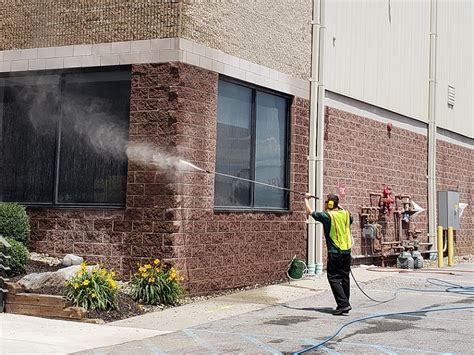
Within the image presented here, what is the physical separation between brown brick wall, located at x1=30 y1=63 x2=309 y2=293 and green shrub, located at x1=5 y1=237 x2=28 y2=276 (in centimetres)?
122

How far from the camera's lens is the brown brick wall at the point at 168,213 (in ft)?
42.7

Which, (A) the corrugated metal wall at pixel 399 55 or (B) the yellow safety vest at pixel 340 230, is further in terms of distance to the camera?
(A) the corrugated metal wall at pixel 399 55

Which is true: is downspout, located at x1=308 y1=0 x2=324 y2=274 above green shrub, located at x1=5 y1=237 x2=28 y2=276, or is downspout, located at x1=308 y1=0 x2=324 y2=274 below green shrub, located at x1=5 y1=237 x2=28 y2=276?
above

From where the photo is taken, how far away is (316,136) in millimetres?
16797

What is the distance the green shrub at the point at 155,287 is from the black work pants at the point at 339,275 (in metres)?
2.70

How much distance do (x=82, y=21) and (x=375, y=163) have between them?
9148 mm

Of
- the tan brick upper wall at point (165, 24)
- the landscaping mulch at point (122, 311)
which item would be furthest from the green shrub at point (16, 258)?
the tan brick upper wall at point (165, 24)

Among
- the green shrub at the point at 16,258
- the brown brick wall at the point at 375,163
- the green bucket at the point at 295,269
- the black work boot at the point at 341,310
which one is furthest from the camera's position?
the brown brick wall at the point at 375,163

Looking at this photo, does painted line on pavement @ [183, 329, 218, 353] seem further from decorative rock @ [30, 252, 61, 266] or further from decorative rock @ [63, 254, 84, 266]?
decorative rock @ [30, 252, 61, 266]

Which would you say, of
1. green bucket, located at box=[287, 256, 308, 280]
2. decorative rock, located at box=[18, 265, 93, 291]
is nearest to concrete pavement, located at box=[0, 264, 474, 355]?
decorative rock, located at box=[18, 265, 93, 291]

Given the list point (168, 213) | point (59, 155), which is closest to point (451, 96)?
point (168, 213)

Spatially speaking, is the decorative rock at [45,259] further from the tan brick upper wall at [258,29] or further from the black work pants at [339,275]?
the black work pants at [339,275]

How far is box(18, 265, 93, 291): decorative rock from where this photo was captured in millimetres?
11867

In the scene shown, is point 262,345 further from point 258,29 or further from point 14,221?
point 258,29
